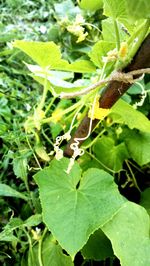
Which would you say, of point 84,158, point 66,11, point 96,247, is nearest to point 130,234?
point 96,247

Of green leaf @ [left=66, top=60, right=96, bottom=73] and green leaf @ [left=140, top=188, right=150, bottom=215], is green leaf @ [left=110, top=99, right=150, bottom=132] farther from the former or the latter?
green leaf @ [left=140, top=188, right=150, bottom=215]

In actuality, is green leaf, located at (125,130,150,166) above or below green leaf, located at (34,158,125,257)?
below

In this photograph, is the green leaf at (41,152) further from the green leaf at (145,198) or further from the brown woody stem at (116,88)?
the green leaf at (145,198)

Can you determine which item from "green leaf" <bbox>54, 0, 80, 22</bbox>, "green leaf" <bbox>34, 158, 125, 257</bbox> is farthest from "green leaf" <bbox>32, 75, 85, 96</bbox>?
"green leaf" <bbox>54, 0, 80, 22</bbox>

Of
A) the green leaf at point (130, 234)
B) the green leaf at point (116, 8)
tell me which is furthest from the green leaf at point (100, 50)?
the green leaf at point (130, 234)

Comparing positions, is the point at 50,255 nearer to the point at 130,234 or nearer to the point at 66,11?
the point at 130,234
